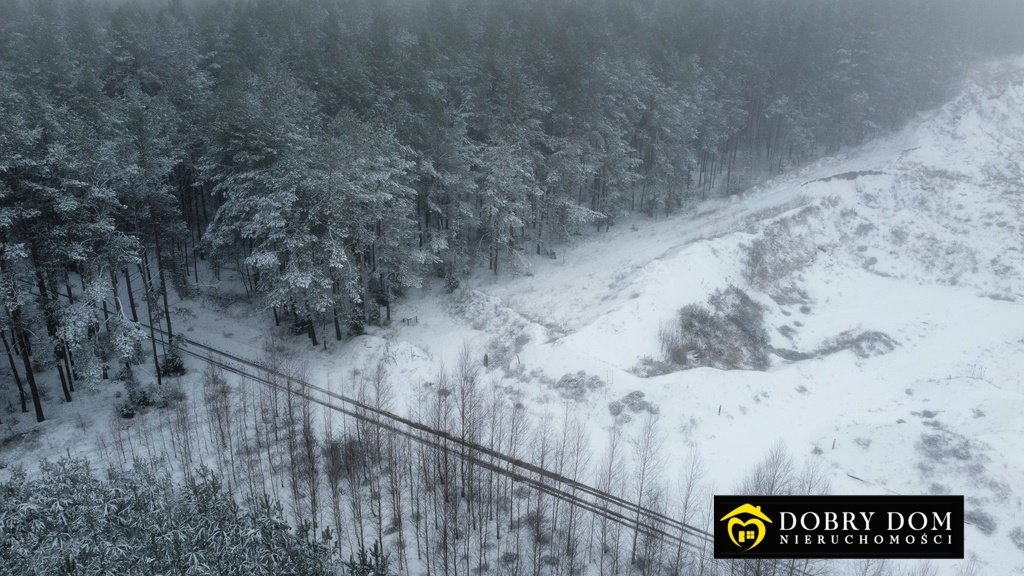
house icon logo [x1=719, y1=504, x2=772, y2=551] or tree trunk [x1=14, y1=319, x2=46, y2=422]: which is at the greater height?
tree trunk [x1=14, y1=319, x2=46, y2=422]

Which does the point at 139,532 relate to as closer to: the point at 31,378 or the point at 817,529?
the point at 31,378

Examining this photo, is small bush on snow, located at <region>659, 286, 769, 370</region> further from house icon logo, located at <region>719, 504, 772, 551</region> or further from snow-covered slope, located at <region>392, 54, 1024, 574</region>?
house icon logo, located at <region>719, 504, 772, 551</region>

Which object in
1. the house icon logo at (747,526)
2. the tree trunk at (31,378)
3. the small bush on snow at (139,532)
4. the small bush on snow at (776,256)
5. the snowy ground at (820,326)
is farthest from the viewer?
the small bush on snow at (776,256)

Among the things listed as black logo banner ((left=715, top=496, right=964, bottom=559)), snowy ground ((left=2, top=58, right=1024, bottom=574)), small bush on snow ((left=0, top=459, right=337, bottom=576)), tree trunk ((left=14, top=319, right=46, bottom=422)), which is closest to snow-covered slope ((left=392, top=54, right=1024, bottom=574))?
snowy ground ((left=2, top=58, right=1024, bottom=574))

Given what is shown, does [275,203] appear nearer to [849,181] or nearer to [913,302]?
[913,302]

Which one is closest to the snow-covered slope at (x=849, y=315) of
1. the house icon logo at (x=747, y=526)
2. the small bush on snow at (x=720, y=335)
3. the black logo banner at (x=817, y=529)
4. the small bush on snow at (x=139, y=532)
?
the small bush on snow at (x=720, y=335)

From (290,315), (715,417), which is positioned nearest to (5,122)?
(290,315)

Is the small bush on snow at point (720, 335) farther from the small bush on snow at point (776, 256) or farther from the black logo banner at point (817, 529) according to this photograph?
the black logo banner at point (817, 529)

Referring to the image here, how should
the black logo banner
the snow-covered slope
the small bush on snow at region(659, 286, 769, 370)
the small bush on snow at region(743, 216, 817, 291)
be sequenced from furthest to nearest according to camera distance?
the small bush on snow at region(743, 216, 817, 291) < the small bush on snow at region(659, 286, 769, 370) < the snow-covered slope < the black logo banner

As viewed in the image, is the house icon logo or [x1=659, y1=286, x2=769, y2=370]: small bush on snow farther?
[x1=659, y1=286, x2=769, y2=370]: small bush on snow
